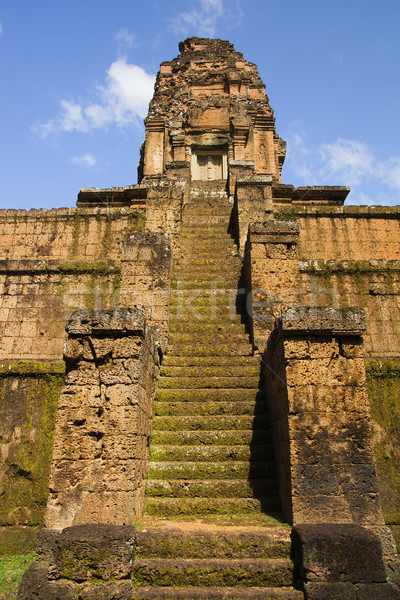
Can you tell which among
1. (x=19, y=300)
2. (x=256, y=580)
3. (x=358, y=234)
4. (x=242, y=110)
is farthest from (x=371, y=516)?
(x=242, y=110)

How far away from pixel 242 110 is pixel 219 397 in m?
14.0

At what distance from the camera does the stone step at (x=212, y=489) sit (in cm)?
512

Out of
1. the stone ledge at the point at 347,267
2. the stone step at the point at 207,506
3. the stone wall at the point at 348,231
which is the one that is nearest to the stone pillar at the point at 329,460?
the stone step at the point at 207,506

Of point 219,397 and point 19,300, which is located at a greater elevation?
point 19,300

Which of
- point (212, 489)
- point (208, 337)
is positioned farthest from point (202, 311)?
point (212, 489)

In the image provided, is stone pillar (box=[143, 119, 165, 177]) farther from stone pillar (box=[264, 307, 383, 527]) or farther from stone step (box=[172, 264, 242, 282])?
stone pillar (box=[264, 307, 383, 527])

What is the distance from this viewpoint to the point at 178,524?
4.60 metres

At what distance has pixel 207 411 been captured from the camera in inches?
242

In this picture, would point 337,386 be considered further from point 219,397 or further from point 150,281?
point 150,281

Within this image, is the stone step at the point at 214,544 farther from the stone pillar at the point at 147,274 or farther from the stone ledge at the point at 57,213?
the stone ledge at the point at 57,213

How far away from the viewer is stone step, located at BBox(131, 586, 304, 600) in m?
3.85

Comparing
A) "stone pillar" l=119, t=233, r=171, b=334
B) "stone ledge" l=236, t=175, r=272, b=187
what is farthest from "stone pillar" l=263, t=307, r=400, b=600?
"stone ledge" l=236, t=175, r=272, b=187

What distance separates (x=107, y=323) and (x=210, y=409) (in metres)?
2.09

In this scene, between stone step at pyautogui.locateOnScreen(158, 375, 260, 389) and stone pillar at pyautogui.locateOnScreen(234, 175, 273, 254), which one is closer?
stone step at pyautogui.locateOnScreen(158, 375, 260, 389)
